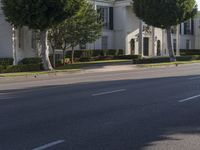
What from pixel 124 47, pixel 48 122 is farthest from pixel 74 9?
pixel 124 47

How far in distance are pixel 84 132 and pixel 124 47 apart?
45.3 meters

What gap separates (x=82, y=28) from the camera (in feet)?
123

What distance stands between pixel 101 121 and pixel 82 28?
91.3 feet

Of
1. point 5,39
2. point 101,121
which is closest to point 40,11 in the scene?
point 5,39

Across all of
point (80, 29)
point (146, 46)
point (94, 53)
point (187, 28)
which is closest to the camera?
point (80, 29)

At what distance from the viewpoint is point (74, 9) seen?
30.1 m

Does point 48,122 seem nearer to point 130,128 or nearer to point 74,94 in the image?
point 130,128

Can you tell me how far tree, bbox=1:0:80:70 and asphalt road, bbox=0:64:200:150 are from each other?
1418 cm

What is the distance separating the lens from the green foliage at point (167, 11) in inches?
1646

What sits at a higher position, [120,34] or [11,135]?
[120,34]

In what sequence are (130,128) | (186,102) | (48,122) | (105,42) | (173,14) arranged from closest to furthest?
(130,128), (48,122), (186,102), (173,14), (105,42)

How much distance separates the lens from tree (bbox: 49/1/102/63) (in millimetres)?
36781

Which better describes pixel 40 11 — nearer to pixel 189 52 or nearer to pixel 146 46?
pixel 146 46

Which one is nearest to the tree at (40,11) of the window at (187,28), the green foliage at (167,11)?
the green foliage at (167,11)
